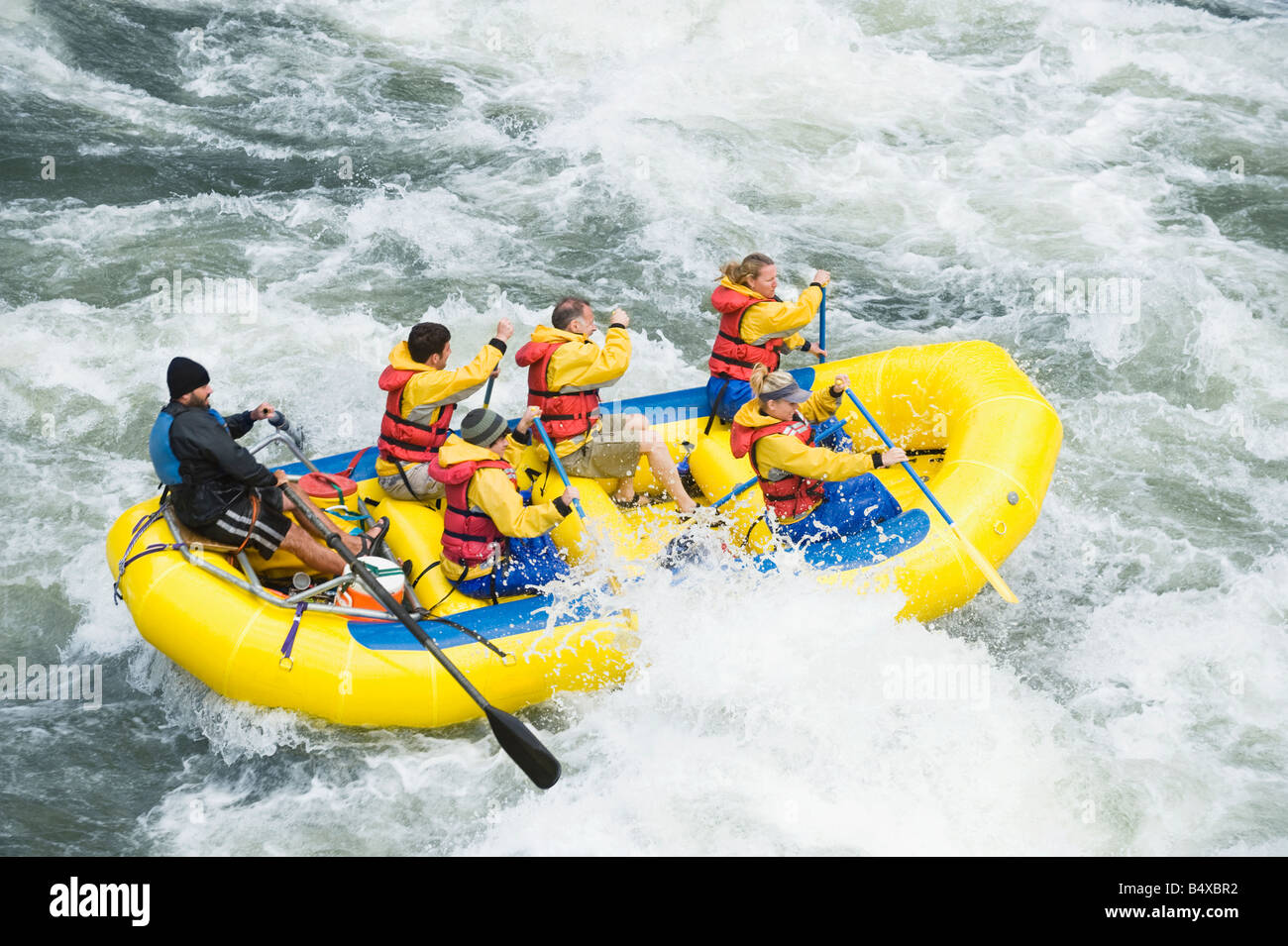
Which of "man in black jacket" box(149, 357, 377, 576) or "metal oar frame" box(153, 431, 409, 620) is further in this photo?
"metal oar frame" box(153, 431, 409, 620)

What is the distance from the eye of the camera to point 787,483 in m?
6.22

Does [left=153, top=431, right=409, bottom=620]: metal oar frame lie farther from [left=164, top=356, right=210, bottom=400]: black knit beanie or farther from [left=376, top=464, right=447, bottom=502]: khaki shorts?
[left=164, top=356, right=210, bottom=400]: black knit beanie

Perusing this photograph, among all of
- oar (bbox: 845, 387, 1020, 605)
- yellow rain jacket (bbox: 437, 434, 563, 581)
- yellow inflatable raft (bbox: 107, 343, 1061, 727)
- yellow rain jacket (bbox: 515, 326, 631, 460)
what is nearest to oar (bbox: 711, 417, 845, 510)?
yellow inflatable raft (bbox: 107, 343, 1061, 727)

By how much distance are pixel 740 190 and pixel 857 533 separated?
5.93 m

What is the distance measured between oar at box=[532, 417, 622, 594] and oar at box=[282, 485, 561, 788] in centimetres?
81

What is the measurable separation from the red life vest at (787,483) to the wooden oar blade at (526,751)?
68.1 inches

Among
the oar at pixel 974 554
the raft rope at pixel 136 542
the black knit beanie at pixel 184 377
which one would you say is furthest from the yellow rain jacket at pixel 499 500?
the oar at pixel 974 554

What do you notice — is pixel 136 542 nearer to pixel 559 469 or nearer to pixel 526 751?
pixel 559 469

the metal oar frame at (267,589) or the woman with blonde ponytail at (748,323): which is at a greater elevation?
the woman with blonde ponytail at (748,323)

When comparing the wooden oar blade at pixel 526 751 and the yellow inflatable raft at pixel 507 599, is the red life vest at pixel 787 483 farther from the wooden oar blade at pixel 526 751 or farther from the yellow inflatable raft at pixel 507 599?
the wooden oar blade at pixel 526 751

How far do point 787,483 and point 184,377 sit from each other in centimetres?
287

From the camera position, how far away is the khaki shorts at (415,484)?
620 centimetres

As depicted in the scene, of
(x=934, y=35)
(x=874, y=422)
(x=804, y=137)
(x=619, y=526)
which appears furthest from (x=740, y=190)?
(x=619, y=526)

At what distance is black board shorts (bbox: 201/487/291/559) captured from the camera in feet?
18.7
